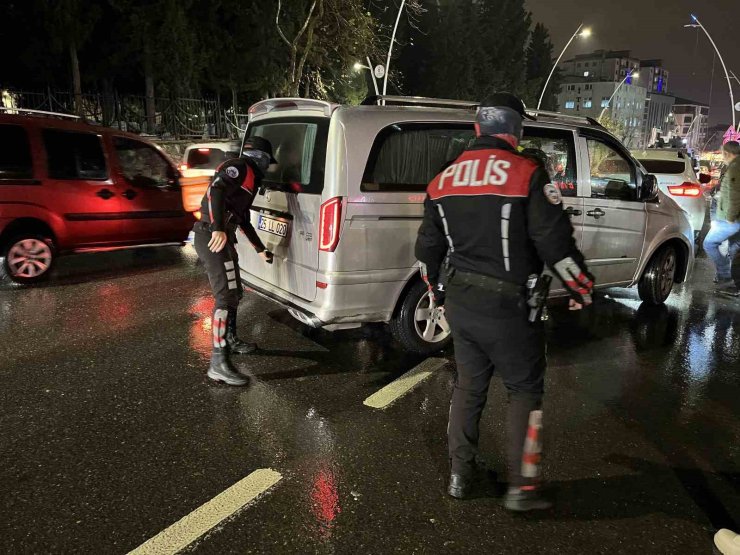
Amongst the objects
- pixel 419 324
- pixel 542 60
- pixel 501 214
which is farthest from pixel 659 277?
pixel 542 60

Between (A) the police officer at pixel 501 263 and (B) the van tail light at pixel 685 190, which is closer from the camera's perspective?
(A) the police officer at pixel 501 263

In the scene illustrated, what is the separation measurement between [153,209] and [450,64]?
1542 inches

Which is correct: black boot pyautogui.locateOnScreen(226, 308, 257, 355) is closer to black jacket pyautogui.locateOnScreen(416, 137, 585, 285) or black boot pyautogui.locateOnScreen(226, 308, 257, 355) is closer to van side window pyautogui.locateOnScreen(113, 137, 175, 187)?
black jacket pyautogui.locateOnScreen(416, 137, 585, 285)

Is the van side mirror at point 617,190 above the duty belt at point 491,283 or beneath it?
above

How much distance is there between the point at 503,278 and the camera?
261 centimetres

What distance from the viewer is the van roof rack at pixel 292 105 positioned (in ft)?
14.0

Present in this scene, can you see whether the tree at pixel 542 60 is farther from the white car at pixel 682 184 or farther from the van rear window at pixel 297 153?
the van rear window at pixel 297 153

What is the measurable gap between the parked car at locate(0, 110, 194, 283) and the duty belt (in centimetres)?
585

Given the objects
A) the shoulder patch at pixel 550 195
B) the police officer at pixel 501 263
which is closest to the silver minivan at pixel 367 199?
the police officer at pixel 501 263

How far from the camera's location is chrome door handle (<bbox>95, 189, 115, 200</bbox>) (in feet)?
23.8

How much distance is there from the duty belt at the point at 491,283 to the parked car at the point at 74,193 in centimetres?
585

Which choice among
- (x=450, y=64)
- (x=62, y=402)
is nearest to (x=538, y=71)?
(x=450, y=64)

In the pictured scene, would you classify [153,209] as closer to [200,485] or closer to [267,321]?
[267,321]

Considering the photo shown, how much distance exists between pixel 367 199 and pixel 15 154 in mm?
4628
